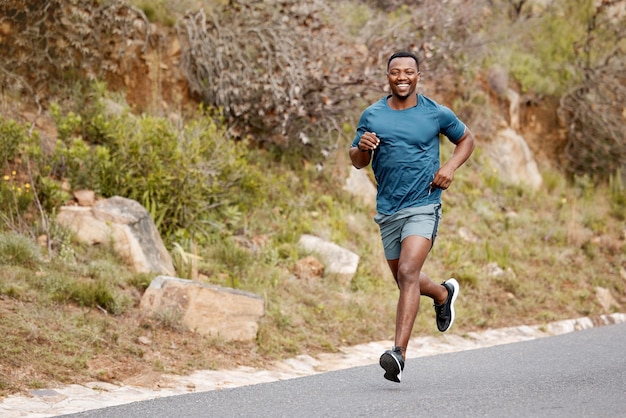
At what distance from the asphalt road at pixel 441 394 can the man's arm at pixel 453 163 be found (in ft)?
4.56

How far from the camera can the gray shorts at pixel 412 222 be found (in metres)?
6.02

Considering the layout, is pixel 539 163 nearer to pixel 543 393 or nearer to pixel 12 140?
pixel 12 140

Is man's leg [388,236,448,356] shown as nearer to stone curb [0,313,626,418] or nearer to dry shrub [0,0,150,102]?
stone curb [0,313,626,418]

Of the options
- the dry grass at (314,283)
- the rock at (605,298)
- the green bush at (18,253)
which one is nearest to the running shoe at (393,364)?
the dry grass at (314,283)

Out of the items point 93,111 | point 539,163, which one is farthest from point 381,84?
point 539,163

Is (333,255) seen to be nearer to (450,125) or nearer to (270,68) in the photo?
(270,68)

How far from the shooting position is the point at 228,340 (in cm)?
795

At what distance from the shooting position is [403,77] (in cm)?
599

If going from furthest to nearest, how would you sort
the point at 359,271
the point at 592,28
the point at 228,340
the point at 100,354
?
the point at 592,28, the point at 359,271, the point at 228,340, the point at 100,354

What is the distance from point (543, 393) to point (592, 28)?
13.8m

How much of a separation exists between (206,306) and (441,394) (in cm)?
311

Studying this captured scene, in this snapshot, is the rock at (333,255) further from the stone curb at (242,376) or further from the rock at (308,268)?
the stone curb at (242,376)

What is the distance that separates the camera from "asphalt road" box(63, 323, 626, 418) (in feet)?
15.8

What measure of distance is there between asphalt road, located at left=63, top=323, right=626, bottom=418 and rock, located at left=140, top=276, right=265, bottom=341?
141cm
